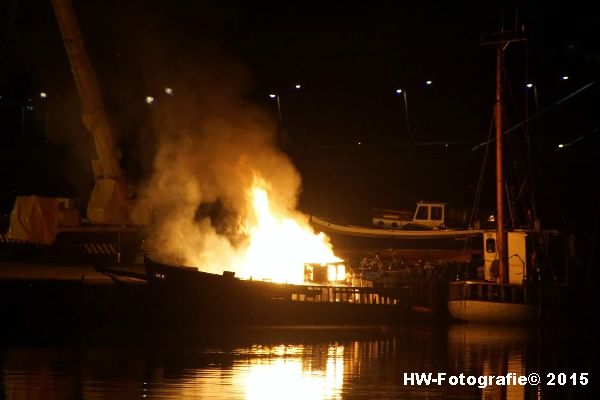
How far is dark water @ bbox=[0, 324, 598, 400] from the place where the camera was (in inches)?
892

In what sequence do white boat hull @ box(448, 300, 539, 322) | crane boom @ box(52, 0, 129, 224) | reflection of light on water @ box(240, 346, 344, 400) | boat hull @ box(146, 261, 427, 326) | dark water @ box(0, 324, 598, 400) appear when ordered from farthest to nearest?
crane boom @ box(52, 0, 129, 224) < white boat hull @ box(448, 300, 539, 322) < boat hull @ box(146, 261, 427, 326) < dark water @ box(0, 324, 598, 400) < reflection of light on water @ box(240, 346, 344, 400)

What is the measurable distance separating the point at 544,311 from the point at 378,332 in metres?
7.12

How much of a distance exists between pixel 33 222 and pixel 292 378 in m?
24.1

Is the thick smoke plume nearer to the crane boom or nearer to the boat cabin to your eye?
the crane boom

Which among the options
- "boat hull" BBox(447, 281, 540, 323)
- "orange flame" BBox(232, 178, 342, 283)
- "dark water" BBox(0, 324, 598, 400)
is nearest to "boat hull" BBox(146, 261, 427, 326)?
"dark water" BBox(0, 324, 598, 400)

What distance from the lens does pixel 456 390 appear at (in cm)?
2386

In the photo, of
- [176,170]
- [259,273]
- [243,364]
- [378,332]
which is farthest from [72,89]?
[243,364]

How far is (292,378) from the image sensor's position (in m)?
24.5

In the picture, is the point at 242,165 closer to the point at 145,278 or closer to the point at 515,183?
the point at 145,278

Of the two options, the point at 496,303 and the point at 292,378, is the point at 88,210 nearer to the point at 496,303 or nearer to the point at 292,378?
the point at 496,303

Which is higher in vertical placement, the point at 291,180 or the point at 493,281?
the point at 291,180

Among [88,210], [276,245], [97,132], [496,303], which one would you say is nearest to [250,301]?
[276,245]

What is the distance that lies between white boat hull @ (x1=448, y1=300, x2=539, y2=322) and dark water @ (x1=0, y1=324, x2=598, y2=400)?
0.97m

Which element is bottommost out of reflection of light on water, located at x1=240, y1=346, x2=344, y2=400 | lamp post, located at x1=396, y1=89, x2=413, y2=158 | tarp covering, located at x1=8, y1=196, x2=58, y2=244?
reflection of light on water, located at x1=240, y1=346, x2=344, y2=400
